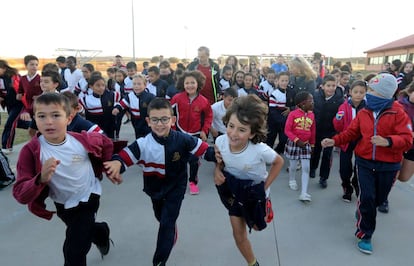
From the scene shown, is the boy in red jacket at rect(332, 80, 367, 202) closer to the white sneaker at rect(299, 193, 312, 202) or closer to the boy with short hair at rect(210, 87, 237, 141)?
the white sneaker at rect(299, 193, 312, 202)

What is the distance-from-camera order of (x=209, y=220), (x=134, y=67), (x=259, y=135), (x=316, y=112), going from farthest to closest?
(x=134, y=67), (x=316, y=112), (x=209, y=220), (x=259, y=135)

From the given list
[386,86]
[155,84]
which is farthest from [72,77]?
[386,86]

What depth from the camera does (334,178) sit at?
4812 millimetres

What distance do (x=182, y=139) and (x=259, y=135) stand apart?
26.0 inches

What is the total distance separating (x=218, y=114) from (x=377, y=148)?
8.42ft

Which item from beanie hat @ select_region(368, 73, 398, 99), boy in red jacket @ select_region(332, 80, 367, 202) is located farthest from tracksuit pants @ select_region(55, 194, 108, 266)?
boy in red jacket @ select_region(332, 80, 367, 202)

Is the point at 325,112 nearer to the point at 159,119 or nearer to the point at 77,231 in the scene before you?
the point at 159,119

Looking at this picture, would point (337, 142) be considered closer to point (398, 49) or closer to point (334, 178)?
point (334, 178)

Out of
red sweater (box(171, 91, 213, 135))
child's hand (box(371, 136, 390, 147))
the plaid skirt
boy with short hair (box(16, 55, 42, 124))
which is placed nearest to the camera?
child's hand (box(371, 136, 390, 147))

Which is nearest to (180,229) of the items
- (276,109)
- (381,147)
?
(381,147)

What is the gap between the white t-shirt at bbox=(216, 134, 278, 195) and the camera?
2.26 meters

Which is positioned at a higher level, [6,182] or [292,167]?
[292,167]

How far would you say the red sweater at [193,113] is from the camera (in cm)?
437

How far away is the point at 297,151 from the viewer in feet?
13.8
